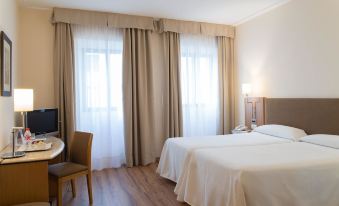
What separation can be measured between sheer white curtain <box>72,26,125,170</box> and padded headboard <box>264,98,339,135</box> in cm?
263

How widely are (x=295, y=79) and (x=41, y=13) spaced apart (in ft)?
13.7

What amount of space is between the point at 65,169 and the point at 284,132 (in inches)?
115

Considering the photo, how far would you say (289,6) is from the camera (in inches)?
154

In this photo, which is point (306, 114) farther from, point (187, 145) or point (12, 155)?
point (12, 155)

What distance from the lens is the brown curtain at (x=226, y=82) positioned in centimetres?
Result: 520

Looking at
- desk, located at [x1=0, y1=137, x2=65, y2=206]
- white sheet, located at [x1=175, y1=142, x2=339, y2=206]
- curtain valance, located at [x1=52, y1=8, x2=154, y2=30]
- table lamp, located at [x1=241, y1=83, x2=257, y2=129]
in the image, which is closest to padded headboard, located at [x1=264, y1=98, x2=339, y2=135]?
table lamp, located at [x1=241, y1=83, x2=257, y2=129]

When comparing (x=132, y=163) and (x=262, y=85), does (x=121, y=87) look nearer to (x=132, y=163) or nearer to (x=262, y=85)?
(x=132, y=163)

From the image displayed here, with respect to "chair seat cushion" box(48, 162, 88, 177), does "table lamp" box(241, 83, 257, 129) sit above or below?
above

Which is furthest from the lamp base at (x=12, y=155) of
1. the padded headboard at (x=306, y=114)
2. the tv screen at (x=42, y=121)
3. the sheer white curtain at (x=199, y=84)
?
the padded headboard at (x=306, y=114)

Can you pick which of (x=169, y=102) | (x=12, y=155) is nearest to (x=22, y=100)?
(x=12, y=155)

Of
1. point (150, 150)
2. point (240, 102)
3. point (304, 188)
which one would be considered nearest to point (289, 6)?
point (240, 102)

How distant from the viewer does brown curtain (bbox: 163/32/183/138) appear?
4770 millimetres

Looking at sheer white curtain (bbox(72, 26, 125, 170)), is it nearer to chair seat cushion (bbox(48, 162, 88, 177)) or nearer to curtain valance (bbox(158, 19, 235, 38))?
curtain valance (bbox(158, 19, 235, 38))

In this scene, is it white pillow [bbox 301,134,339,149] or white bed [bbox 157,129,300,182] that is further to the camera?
white bed [bbox 157,129,300,182]
